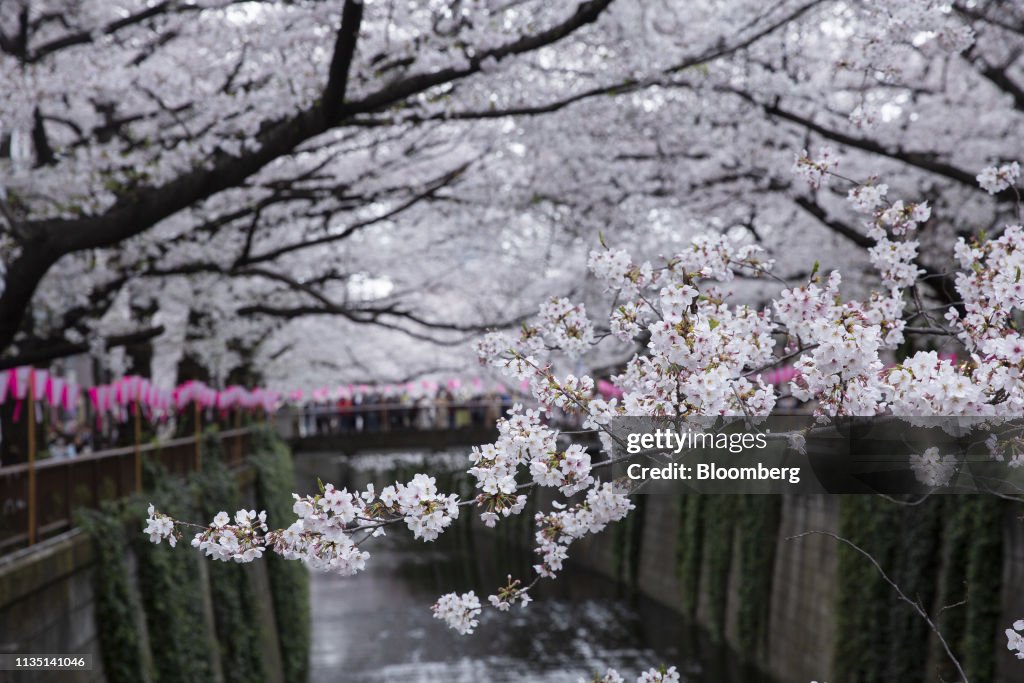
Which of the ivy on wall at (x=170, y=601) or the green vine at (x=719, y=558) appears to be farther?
the green vine at (x=719, y=558)

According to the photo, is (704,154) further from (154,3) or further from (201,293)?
(201,293)

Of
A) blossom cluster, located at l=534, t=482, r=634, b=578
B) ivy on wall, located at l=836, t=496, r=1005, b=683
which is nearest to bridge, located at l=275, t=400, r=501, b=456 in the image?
ivy on wall, located at l=836, t=496, r=1005, b=683

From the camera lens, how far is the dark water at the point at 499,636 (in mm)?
20484

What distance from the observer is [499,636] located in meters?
23.9

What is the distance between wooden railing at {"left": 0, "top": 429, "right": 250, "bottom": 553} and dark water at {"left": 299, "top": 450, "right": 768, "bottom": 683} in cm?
773

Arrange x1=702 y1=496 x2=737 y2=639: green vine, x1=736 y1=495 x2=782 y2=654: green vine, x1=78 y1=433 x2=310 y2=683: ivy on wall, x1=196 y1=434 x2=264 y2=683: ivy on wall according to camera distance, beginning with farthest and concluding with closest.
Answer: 1. x1=702 y1=496 x2=737 y2=639: green vine
2. x1=736 y1=495 x2=782 y2=654: green vine
3. x1=196 y1=434 x2=264 y2=683: ivy on wall
4. x1=78 y1=433 x2=310 y2=683: ivy on wall

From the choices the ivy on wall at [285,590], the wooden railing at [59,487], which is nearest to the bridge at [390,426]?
the ivy on wall at [285,590]

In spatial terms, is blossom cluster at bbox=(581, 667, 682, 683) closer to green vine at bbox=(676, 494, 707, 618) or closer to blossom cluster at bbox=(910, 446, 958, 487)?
blossom cluster at bbox=(910, 446, 958, 487)

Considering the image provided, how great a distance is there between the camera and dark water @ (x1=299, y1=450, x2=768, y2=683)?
67.2 feet

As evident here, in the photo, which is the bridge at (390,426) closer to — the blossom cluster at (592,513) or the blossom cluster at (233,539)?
the blossom cluster at (592,513)

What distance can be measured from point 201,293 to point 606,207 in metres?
6.93

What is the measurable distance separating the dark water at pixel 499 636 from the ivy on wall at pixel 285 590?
1374 millimetres

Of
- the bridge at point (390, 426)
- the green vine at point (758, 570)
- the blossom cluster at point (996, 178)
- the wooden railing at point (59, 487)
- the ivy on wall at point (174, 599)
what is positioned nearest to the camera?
the blossom cluster at point (996, 178)

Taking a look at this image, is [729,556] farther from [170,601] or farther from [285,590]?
[170,601]
